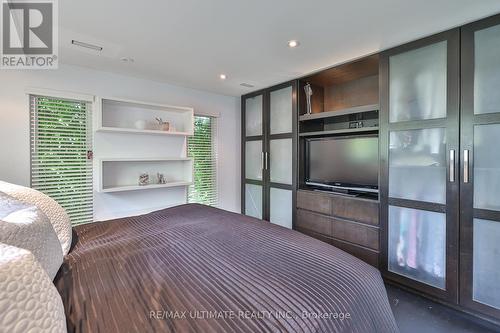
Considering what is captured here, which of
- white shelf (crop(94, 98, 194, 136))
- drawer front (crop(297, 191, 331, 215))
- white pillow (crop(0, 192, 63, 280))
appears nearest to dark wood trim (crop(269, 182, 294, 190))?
drawer front (crop(297, 191, 331, 215))

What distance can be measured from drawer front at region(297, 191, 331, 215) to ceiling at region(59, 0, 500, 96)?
164 cm

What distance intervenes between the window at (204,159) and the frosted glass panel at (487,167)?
3.35 metres

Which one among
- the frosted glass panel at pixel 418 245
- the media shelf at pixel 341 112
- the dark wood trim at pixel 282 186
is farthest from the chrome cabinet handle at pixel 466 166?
the dark wood trim at pixel 282 186

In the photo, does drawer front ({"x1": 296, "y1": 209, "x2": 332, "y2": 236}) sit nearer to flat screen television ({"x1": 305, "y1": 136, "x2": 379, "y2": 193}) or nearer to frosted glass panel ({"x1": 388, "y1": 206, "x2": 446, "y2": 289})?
flat screen television ({"x1": 305, "y1": 136, "x2": 379, "y2": 193})

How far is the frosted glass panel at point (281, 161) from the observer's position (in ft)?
11.5

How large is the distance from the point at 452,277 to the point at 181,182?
326cm

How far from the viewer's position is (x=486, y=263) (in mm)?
1894

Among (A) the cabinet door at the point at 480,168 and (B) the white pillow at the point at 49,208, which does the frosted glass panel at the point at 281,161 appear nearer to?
(A) the cabinet door at the point at 480,168

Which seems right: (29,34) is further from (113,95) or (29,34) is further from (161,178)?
(161,178)

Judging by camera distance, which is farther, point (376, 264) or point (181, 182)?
point (181, 182)

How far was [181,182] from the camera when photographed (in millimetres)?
3576

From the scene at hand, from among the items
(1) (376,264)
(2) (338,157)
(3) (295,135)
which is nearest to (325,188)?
(2) (338,157)

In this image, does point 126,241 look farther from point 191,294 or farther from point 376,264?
point 376,264

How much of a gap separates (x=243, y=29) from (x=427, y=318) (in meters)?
2.89
